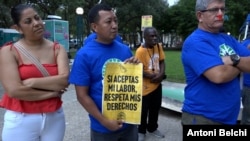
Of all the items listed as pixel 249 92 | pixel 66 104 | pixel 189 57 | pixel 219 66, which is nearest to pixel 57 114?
pixel 189 57

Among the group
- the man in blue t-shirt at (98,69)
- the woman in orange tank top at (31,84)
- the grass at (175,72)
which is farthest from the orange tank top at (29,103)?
the grass at (175,72)

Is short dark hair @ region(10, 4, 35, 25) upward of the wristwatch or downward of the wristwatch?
upward

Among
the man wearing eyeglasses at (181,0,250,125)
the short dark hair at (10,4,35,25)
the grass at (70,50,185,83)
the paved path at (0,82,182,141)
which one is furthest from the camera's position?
the grass at (70,50,185,83)

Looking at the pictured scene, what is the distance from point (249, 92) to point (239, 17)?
1908 inches

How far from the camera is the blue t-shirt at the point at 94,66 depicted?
9.34 ft

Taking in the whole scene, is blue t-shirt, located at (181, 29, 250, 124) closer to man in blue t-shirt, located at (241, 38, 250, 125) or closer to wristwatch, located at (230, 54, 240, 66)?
wristwatch, located at (230, 54, 240, 66)

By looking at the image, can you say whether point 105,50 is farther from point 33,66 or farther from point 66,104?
point 66,104

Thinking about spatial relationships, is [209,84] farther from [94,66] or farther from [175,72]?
[175,72]

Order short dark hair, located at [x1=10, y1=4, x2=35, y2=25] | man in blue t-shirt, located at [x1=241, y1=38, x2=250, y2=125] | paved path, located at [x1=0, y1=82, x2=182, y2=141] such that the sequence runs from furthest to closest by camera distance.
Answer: paved path, located at [x1=0, y1=82, x2=182, y2=141] → man in blue t-shirt, located at [x1=241, y1=38, x2=250, y2=125] → short dark hair, located at [x1=10, y1=4, x2=35, y2=25]

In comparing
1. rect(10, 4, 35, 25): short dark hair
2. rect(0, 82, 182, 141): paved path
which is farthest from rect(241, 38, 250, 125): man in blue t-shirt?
rect(10, 4, 35, 25): short dark hair

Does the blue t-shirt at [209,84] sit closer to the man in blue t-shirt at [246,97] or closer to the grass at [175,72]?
the man in blue t-shirt at [246,97]

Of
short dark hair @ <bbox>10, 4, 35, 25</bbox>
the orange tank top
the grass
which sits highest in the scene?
short dark hair @ <bbox>10, 4, 35, 25</bbox>

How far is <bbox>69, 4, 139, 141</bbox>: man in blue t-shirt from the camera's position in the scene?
9.36 ft

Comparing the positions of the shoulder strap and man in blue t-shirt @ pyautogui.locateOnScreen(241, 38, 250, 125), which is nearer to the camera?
the shoulder strap
